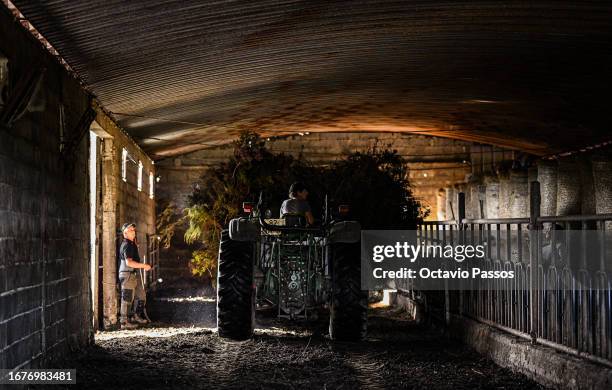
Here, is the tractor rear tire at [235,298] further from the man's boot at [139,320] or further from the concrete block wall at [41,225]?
the man's boot at [139,320]

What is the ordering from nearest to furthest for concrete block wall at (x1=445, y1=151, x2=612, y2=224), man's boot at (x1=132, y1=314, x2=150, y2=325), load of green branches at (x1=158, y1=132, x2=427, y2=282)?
concrete block wall at (x1=445, y1=151, x2=612, y2=224), man's boot at (x1=132, y1=314, x2=150, y2=325), load of green branches at (x1=158, y1=132, x2=427, y2=282)

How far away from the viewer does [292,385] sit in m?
6.66

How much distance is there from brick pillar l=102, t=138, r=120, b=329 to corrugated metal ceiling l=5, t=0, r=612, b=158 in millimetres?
701

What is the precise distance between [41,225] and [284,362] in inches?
103

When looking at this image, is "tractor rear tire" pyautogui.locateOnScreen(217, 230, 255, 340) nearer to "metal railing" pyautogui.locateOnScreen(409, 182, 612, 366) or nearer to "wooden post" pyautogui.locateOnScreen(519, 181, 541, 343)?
"metal railing" pyautogui.locateOnScreen(409, 182, 612, 366)

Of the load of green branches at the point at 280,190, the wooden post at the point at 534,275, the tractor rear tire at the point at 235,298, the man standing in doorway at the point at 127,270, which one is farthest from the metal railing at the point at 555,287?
the man standing in doorway at the point at 127,270

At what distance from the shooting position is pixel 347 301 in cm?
937

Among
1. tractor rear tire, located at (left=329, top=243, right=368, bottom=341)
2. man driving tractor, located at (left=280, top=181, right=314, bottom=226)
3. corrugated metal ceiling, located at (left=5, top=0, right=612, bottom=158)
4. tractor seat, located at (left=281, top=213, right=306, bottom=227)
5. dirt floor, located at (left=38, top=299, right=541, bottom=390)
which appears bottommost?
dirt floor, located at (left=38, top=299, right=541, bottom=390)

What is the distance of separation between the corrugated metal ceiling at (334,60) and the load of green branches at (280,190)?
3.39 feet

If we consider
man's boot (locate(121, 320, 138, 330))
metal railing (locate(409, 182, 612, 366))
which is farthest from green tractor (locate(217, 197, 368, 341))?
man's boot (locate(121, 320, 138, 330))

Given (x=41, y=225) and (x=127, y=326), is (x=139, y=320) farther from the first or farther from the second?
(x=41, y=225)

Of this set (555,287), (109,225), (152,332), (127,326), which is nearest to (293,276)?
(152,332)

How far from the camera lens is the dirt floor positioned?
682 cm

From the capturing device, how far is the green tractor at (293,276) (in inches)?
366
